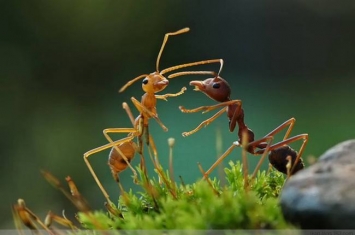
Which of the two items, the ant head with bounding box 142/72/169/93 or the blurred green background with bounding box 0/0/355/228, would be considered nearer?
the ant head with bounding box 142/72/169/93

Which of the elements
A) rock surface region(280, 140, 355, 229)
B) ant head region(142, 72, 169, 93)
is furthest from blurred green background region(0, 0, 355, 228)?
rock surface region(280, 140, 355, 229)

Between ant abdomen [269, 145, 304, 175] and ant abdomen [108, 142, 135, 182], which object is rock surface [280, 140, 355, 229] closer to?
ant abdomen [269, 145, 304, 175]

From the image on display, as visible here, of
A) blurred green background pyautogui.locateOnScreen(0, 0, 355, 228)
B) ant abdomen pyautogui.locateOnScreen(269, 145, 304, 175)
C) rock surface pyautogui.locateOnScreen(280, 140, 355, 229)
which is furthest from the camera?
blurred green background pyautogui.locateOnScreen(0, 0, 355, 228)

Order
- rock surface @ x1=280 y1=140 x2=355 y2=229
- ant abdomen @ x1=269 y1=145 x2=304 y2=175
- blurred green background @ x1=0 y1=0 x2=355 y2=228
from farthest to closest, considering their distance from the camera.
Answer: blurred green background @ x1=0 y1=0 x2=355 y2=228 < ant abdomen @ x1=269 y1=145 x2=304 y2=175 < rock surface @ x1=280 y1=140 x2=355 y2=229

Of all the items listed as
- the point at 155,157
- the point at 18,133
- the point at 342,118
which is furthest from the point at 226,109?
the point at 18,133

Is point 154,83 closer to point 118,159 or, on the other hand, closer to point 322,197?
point 118,159

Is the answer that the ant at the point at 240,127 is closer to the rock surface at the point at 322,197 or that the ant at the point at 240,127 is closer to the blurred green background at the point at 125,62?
the rock surface at the point at 322,197

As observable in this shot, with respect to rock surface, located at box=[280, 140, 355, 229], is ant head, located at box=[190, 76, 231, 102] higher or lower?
higher
